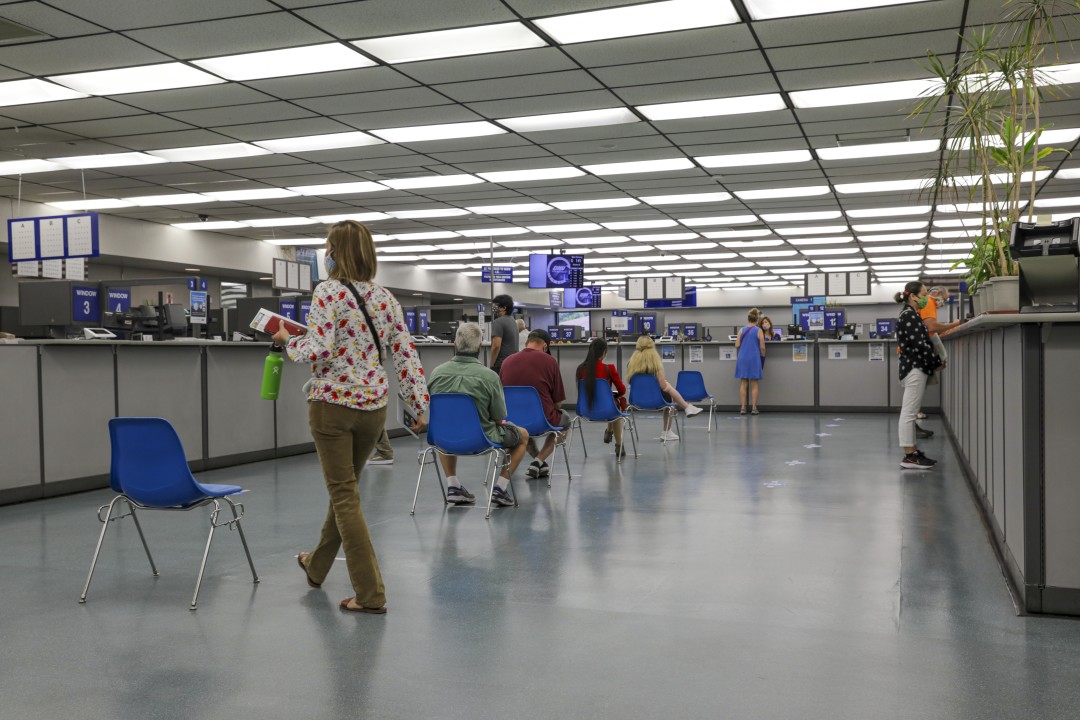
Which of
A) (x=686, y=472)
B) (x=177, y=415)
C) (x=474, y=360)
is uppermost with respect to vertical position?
(x=474, y=360)

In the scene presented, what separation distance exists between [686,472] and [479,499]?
1.89 metres

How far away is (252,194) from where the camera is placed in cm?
1141

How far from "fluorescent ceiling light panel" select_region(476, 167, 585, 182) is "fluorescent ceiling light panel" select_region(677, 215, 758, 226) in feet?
13.4

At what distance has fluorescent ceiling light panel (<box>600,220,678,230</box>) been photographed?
46.5 feet

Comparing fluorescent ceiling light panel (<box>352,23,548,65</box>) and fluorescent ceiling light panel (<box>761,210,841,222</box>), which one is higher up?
fluorescent ceiling light panel (<box>352,23,548,65</box>)

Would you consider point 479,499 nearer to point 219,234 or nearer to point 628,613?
point 628,613

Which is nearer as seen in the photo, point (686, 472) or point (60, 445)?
point (60, 445)

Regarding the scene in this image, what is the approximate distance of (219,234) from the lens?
49.2ft

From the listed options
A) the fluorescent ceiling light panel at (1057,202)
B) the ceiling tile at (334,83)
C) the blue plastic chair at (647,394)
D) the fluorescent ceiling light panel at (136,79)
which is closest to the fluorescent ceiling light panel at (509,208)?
the blue plastic chair at (647,394)

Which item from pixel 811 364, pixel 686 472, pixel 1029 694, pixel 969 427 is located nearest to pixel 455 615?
pixel 1029 694

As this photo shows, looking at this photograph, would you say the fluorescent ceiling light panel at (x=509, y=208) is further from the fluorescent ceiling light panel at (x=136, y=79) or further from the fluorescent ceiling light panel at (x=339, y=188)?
the fluorescent ceiling light panel at (x=136, y=79)

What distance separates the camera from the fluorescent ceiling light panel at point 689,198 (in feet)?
38.3

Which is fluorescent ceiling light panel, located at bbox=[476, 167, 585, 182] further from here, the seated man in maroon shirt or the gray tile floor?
the gray tile floor

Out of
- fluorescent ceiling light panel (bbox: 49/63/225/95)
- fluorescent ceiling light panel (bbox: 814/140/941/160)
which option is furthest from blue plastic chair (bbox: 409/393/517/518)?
fluorescent ceiling light panel (bbox: 814/140/941/160)
